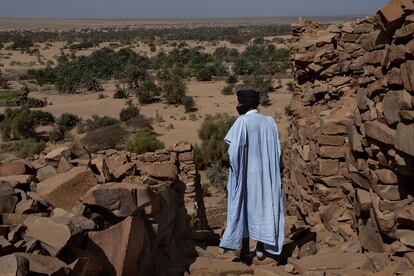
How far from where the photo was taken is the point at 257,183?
5059 millimetres

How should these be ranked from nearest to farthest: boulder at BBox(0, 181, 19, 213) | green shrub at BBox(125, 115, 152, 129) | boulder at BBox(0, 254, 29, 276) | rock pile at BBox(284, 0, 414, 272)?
boulder at BBox(0, 254, 29, 276), boulder at BBox(0, 181, 19, 213), rock pile at BBox(284, 0, 414, 272), green shrub at BBox(125, 115, 152, 129)

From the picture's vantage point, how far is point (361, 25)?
256 inches

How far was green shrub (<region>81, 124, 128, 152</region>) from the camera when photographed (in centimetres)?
1741

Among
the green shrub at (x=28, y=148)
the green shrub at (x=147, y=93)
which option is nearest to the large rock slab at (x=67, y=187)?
the green shrub at (x=28, y=148)

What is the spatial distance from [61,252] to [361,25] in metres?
4.83

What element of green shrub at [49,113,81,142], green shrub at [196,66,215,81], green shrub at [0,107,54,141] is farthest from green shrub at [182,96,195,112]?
green shrub at [196,66,215,81]

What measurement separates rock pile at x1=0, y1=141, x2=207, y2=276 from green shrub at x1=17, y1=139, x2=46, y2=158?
11.0 meters

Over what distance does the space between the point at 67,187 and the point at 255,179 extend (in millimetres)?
1835

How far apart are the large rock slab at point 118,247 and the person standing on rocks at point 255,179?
1.31m

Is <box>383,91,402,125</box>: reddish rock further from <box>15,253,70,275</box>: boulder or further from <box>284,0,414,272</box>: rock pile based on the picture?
<box>15,253,70,275</box>: boulder

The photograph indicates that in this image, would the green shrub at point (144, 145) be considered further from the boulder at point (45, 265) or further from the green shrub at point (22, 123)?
the boulder at point (45, 265)

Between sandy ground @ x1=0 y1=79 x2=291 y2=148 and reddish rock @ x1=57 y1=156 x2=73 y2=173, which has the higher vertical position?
reddish rock @ x1=57 y1=156 x2=73 y2=173

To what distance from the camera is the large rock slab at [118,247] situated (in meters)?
3.82

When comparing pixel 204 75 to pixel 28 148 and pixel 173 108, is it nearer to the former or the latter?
pixel 173 108
